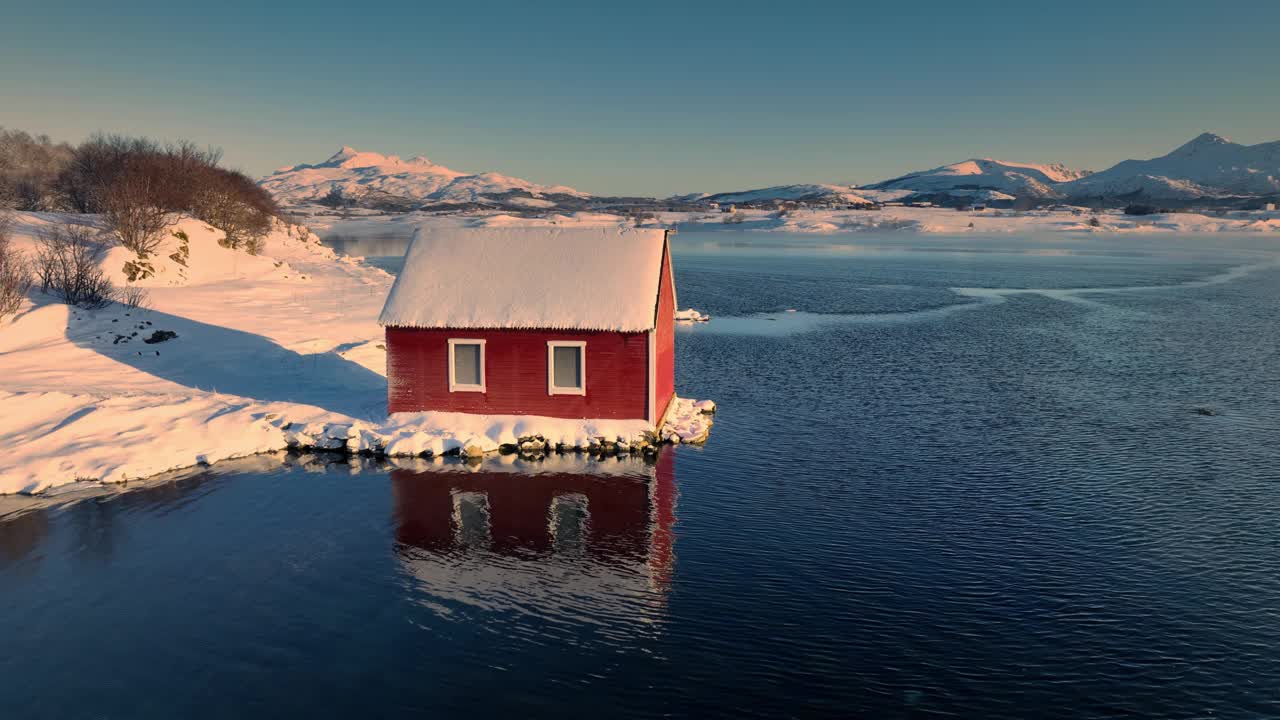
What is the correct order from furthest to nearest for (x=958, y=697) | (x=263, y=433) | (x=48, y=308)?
(x=48, y=308) < (x=263, y=433) < (x=958, y=697)

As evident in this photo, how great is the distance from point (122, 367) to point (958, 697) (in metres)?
31.1

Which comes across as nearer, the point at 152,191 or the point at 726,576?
the point at 726,576

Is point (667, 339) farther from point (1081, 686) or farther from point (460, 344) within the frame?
point (1081, 686)

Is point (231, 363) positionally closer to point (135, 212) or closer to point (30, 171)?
point (135, 212)

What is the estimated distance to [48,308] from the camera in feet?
122

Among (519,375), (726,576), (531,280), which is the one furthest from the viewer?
(531,280)

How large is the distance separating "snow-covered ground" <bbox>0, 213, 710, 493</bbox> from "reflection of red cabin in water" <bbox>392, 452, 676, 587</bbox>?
4.90 feet

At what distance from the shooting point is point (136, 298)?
4181 cm

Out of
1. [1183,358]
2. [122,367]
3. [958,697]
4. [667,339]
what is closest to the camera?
[958,697]

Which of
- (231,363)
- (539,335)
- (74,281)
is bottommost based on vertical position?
(231,363)

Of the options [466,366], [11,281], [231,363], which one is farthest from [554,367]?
[11,281]

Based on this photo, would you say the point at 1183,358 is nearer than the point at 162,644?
No

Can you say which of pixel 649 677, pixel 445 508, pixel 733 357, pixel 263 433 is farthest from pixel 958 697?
pixel 733 357

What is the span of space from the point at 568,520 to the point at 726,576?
484 centimetres
